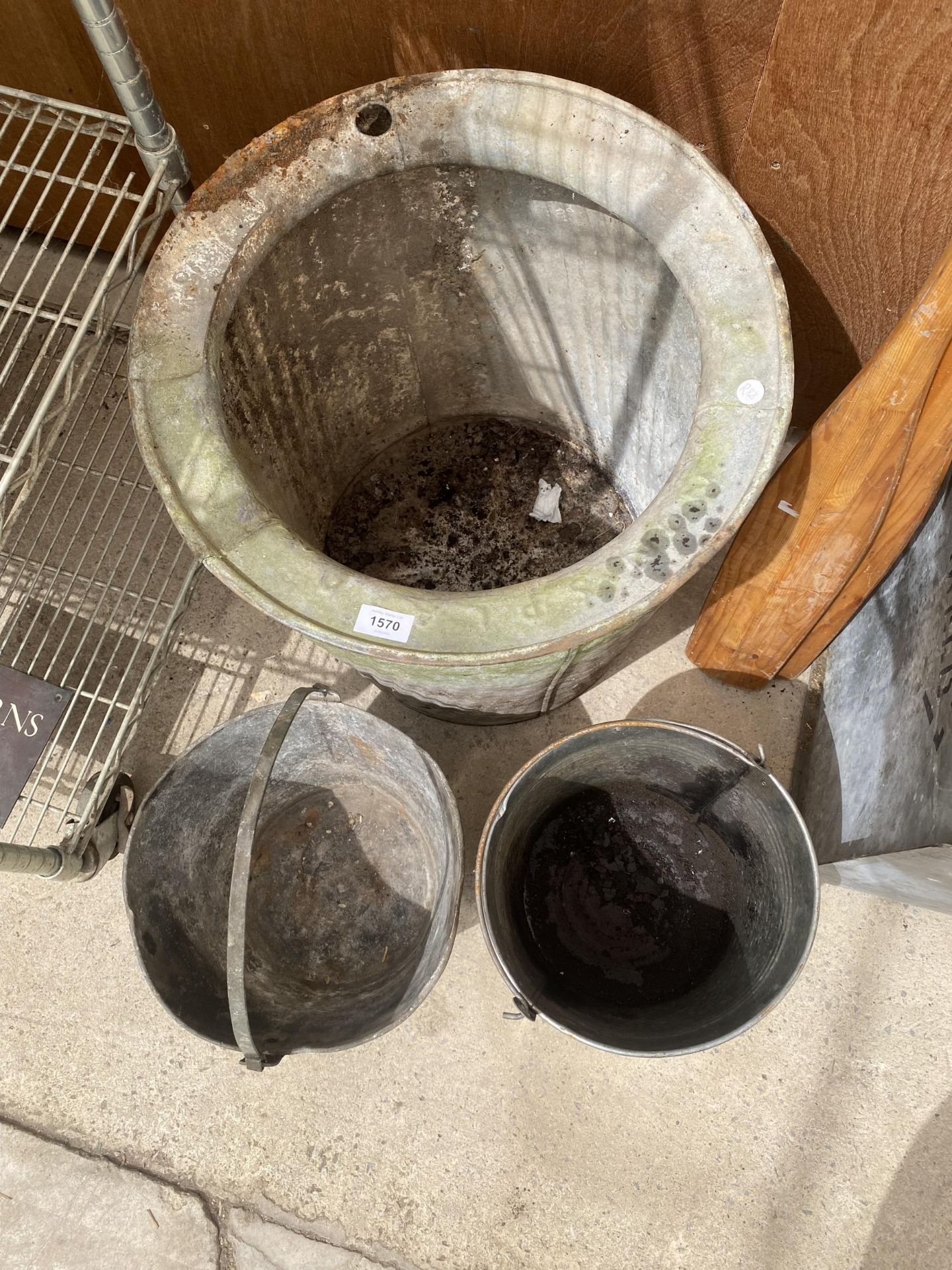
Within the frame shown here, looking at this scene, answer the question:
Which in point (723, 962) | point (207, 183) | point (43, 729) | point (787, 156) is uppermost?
point (207, 183)

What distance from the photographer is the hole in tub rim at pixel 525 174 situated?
1.23m

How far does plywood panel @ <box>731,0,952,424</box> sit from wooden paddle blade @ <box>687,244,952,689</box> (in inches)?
10.6

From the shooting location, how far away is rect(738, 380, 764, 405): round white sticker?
1.25 m

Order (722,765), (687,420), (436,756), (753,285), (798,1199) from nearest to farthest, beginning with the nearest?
(753,285) < (687,420) < (722,765) < (798,1199) < (436,756)

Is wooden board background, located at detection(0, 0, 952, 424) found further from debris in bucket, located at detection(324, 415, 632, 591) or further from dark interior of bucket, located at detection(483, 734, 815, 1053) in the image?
dark interior of bucket, located at detection(483, 734, 815, 1053)

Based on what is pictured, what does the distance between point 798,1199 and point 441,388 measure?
203 centimetres

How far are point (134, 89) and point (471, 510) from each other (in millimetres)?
1105

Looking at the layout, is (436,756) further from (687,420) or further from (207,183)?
(207,183)

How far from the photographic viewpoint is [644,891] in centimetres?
193

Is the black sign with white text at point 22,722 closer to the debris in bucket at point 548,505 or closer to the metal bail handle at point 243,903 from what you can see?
the metal bail handle at point 243,903

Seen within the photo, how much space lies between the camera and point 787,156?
5.29ft

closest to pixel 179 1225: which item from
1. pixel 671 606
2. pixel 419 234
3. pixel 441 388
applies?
pixel 671 606

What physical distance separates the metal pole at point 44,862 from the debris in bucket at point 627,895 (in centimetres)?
99

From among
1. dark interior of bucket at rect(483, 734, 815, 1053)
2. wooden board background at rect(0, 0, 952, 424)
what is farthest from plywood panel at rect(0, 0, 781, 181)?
dark interior of bucket at rect(483, 734, 815, 1053)
